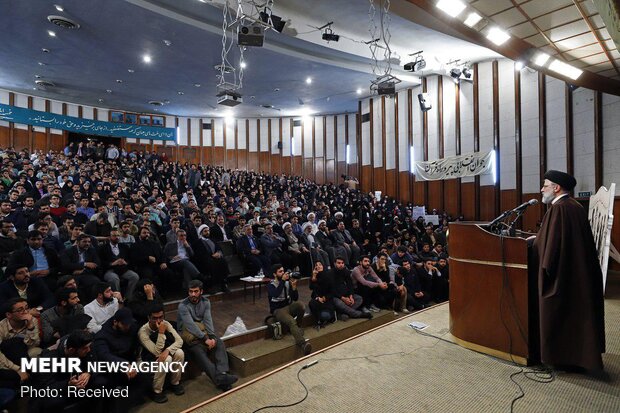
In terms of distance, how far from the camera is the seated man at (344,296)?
15.2 ft

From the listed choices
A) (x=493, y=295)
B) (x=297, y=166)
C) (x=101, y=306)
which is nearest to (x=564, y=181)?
(x=493, y=295)

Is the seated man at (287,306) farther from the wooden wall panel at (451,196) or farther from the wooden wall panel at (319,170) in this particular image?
the wooden wall panel at (319,170)

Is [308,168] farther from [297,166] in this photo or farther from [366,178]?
[366,178]

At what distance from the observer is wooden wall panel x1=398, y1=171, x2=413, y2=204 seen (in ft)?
39.4

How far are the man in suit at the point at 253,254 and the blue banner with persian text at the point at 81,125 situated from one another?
11.6 metres

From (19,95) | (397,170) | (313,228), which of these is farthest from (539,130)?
(19,95)

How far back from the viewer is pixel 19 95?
13.1m

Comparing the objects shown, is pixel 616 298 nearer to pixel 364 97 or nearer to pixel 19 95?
pixel 364 97

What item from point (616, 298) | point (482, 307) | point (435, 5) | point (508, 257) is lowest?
point (616, 298)

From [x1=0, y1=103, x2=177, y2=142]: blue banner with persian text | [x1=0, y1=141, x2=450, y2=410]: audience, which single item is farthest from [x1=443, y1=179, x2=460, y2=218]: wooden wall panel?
[x1=0, y1=103, x2=177, y2=142]: blue banner with persian text

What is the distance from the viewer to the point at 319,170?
16.5 meters

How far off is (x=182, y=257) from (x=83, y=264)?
1.25m

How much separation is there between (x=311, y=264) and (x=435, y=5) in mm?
4222

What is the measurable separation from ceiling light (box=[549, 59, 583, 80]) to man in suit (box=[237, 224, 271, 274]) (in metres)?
5.02
